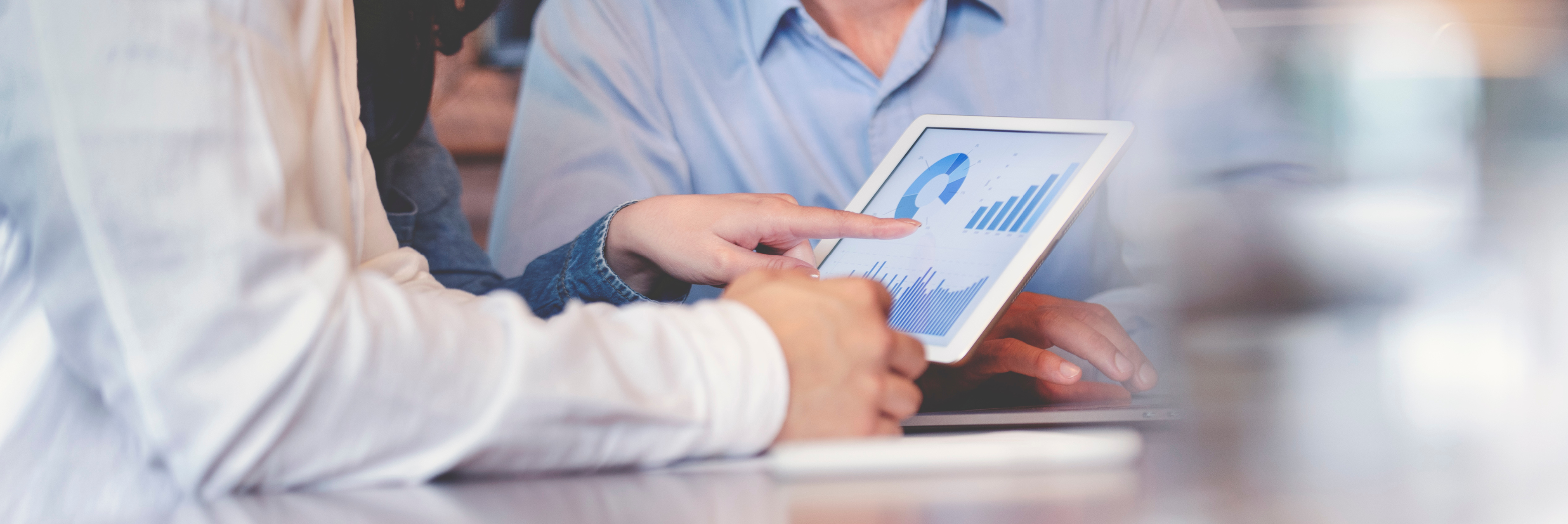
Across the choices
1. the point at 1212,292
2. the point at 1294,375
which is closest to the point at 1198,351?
the point at 1294,375

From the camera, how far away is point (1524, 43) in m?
3.14

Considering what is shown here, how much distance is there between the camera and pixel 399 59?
76 centimetres

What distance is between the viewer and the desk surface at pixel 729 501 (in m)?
0.29

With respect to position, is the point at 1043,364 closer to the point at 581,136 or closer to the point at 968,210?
the point at 968,210

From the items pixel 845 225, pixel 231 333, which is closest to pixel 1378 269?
pixel 845 225

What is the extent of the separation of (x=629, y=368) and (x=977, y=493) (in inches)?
6.1

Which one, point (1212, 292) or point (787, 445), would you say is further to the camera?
point (1212, 292)

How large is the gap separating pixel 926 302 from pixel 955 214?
83 millimetres

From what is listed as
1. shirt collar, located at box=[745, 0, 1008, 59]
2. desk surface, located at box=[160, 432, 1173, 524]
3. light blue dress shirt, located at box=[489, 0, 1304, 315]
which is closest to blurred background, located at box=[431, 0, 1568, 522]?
desk surface, located at box=[160, 432, 1173, 524]

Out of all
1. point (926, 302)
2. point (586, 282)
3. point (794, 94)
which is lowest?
point (586, 282)

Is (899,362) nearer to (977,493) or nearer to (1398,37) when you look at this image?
(977,493)

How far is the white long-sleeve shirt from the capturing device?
0.31 metres

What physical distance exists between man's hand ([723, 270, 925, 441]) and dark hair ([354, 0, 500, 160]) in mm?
452

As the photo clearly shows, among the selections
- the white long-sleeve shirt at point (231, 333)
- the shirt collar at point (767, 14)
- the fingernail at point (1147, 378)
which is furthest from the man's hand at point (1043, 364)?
the shirt collar at point (767, 14)
